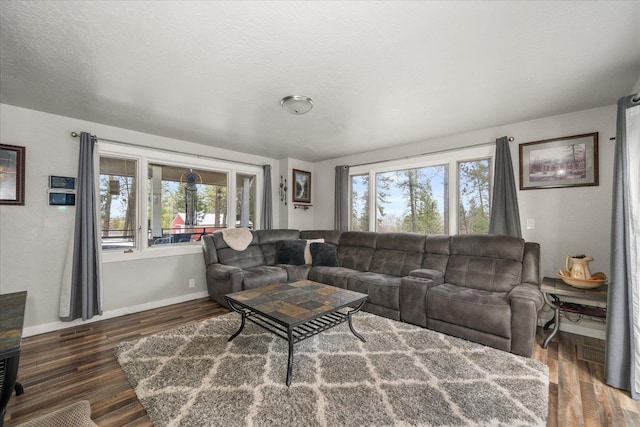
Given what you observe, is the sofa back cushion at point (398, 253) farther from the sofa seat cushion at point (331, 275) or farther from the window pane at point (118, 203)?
the window pane at point (118, 203)

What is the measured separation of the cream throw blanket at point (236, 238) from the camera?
4219 mm

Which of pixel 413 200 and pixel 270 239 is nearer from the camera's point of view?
pixel 413 200

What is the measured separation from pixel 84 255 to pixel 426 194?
4.54 metres

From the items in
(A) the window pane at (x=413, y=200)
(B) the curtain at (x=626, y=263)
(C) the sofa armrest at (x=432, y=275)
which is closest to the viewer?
(B) the curtain at (x=626, y=263)

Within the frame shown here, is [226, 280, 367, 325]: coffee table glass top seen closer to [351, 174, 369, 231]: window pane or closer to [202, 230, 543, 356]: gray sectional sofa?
[202, 230, 543, 356]: gray sectional sofa

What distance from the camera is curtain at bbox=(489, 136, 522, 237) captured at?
326cm

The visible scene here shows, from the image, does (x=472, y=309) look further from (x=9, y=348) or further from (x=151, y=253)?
(x=151, y=253)

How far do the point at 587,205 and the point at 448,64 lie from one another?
2366 millimetres

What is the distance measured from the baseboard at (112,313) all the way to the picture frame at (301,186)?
7.78 ft

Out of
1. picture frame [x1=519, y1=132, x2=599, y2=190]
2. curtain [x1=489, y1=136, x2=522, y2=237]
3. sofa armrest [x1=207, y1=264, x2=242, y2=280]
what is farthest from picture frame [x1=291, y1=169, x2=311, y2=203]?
picture frame [x1=519, y1=132, x2=599, y2=190]

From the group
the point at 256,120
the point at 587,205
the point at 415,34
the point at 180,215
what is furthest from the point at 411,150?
the point at 180,215

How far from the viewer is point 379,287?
3.34m

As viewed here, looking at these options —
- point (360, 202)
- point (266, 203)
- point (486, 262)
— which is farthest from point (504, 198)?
point (266, 203)

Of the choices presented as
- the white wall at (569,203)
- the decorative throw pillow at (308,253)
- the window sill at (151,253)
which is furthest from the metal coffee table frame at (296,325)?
the white wall at (569,203)
